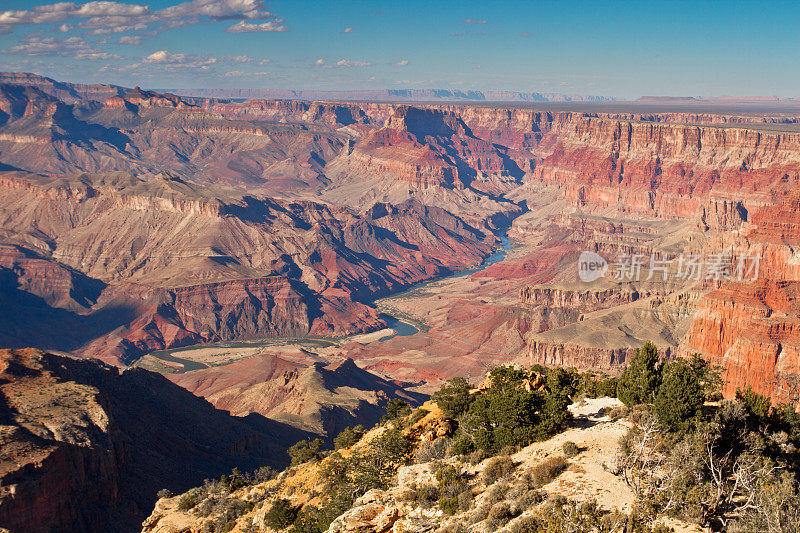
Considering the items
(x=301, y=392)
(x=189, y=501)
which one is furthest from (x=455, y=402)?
(x=301, y=392)

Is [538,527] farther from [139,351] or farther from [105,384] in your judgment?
[139,351]

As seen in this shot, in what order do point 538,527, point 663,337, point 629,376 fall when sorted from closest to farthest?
point 538,527 < point 629,376 < point 663,337

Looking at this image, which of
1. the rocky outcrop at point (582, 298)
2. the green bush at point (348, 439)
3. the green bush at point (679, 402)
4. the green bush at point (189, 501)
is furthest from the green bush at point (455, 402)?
the rocky outcrop at point (582, 298)

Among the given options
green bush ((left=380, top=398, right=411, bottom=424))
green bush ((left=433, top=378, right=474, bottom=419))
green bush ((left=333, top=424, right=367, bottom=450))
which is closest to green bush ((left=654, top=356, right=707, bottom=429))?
green bush ((left=433, top=378, right=474, bottom=419))

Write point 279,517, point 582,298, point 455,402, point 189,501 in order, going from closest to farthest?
point 279,517 < point 455,402 < point 189,501 < point 582,298

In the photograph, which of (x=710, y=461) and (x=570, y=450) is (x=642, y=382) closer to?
(x=570, y=450)

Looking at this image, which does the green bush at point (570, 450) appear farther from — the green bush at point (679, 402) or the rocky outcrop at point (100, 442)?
the rocky outcrop at point (100, 442)

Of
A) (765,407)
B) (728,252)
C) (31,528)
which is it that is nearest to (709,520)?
(765,407)

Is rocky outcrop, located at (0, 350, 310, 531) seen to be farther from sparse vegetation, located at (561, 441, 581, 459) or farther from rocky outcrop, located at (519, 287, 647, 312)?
rocky outcrop, located at (519, 287, 647, 312)

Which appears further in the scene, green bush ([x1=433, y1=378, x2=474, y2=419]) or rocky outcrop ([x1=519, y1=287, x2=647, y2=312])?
rocky outcrop ([x1=519, y1=287, x2=647, y2=312])
